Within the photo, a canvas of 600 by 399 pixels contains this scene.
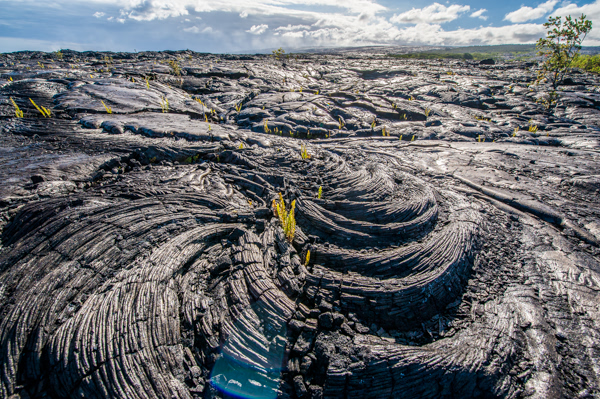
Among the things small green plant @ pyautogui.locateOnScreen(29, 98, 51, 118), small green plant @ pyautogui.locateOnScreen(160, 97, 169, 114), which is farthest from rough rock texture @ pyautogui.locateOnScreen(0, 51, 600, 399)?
small green plant @ pyautogui.locateOnScreen(160, 97, 169, 114)

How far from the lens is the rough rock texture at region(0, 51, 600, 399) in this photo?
2492 millimetres

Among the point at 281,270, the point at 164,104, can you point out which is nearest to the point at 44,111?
the point at 164,104

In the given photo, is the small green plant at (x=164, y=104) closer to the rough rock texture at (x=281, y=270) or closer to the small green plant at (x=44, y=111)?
the rough rock texture at (x=281, y=270)

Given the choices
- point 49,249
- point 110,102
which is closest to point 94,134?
point 110,102

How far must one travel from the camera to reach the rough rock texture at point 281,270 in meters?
2.49

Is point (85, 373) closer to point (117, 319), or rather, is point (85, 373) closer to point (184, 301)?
point (117, 319)

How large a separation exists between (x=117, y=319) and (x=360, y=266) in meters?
3.03

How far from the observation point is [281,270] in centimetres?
357

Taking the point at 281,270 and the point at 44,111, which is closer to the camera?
the point at 281,270

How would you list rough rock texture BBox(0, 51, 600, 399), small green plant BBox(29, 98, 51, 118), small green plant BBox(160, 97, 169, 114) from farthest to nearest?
small green plant BBox(160, 97, 169, 114) → small green plant BBox(29, 98, 51, 118) → rough rock texture BBox(0, 51, 600, 399)

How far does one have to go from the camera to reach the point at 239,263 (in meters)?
3.58

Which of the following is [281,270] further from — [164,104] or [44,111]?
[164,104]

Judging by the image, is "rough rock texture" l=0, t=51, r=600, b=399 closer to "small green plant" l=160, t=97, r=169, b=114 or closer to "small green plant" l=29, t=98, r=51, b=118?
"small green plant" l=29, t=98, r=51, b=118

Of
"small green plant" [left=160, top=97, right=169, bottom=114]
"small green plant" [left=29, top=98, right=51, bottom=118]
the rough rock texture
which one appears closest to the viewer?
the rough rock texture
